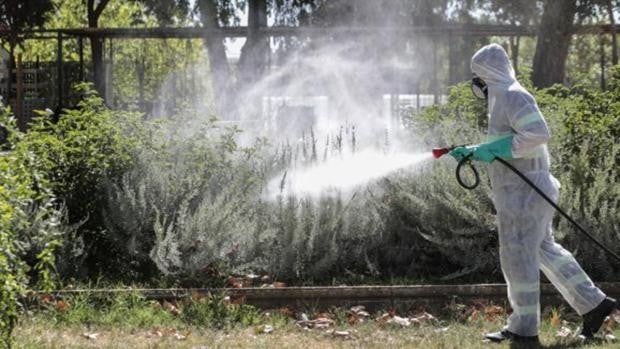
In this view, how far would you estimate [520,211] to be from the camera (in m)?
5.60

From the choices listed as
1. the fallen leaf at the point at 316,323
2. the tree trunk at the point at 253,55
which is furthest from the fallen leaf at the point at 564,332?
the tree trunk at the point at 253,55

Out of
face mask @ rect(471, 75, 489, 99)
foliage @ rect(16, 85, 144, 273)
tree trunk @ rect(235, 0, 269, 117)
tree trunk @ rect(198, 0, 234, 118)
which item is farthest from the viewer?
tree trunk @ rect(198, 0, 234, 118)

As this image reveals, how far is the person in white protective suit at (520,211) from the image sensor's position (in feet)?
18.2

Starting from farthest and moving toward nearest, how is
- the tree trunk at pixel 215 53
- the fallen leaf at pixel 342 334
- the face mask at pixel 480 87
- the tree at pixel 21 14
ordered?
the tree at pixel 21 14 → the tree trunk at pixel 215 53 → the fallen leaf at pixel 342 334 → the face mask at pixel 480 87

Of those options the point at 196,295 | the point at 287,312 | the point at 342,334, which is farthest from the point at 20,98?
the point at 342,334

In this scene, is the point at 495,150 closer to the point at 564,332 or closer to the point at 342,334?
the point at 564,332

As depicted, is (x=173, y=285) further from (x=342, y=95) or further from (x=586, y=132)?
(x=342, y=95)

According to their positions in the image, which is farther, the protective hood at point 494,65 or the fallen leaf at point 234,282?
the fallen leaf at point 234,282

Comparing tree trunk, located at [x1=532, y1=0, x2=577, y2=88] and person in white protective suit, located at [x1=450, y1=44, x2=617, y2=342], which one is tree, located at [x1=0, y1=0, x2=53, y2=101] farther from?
person in white protective suit, located at [x1=450, y1=44, x2=617, y2=342]

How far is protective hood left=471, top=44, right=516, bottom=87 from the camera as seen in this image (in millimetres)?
5641

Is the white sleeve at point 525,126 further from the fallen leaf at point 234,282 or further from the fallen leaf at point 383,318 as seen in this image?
the fallen leaf at point 234,282

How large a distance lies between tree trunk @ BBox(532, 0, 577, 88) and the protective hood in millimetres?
13342

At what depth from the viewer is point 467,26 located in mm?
20391

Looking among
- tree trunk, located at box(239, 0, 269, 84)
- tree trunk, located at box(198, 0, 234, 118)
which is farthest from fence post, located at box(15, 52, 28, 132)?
tree trunk, located at box(239, 0, 269, 84)
